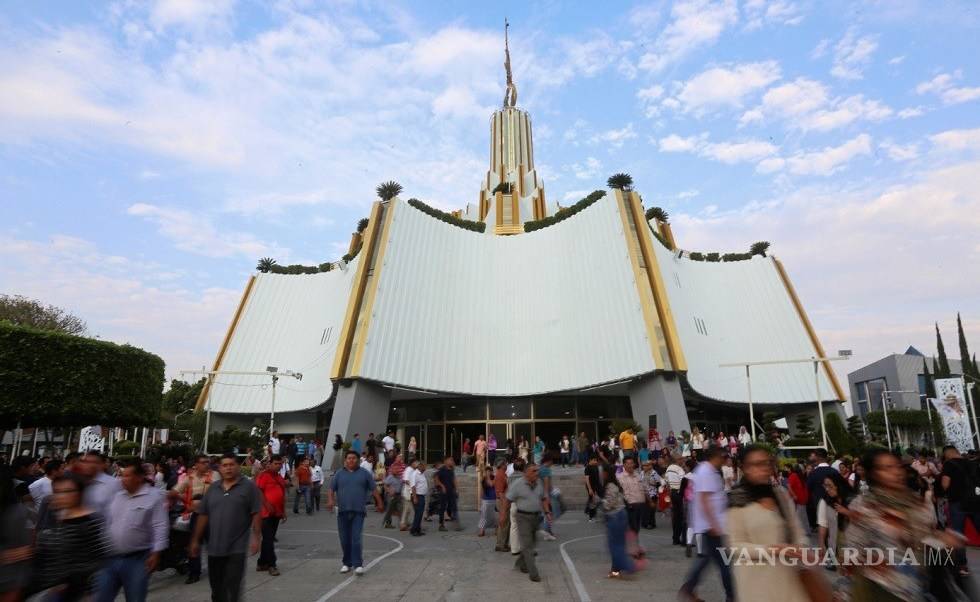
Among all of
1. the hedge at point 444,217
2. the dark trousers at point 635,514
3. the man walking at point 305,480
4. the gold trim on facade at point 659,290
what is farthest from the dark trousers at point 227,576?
the hedge at point 444,217

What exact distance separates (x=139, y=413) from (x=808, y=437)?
26286 millimetres

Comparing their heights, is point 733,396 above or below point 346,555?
above

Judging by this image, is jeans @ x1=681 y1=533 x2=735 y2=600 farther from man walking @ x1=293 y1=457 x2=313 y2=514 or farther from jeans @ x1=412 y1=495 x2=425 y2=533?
man walking @ x1=293 y1=457 x2=313 y2=514

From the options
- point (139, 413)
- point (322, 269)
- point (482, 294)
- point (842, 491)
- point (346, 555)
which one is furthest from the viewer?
point (322, 269)

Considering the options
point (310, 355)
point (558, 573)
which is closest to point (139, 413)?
point (310, 355)

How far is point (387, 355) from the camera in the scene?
25531mm

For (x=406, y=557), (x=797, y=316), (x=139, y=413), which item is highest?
(x=797, y=316)

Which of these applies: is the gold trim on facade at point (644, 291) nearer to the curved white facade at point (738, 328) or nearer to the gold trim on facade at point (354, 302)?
the curved white facade at point (738, 328)

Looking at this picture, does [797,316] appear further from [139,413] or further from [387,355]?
[139,413]

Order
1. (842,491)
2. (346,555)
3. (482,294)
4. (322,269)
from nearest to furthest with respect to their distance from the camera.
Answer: (842,491) → (346,555) → (482,294) → (322,269)

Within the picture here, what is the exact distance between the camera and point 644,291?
2508 centimetres

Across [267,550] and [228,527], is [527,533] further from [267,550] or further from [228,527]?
[228,527]

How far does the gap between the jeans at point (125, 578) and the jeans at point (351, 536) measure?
3039 mm

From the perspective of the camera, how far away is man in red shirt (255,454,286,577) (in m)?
8.13
